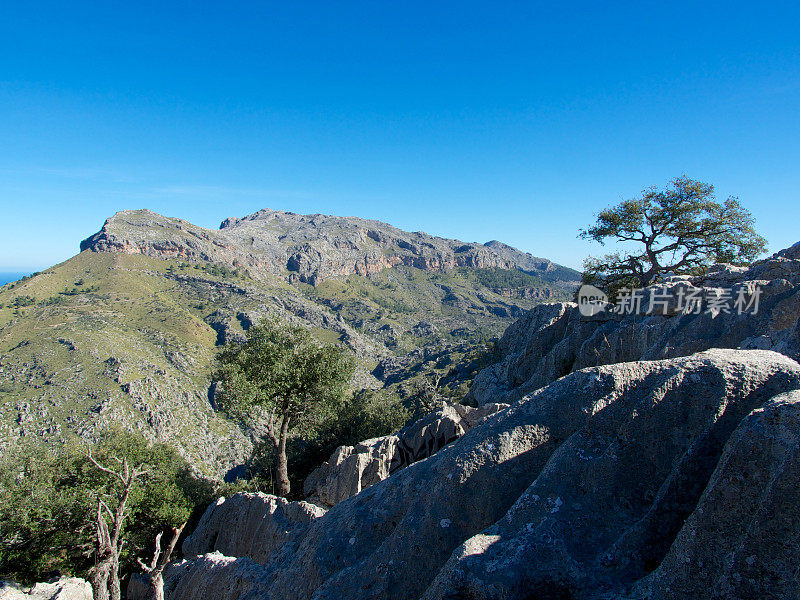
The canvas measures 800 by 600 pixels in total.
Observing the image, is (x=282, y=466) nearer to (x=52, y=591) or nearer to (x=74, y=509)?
(x=52, y=591)

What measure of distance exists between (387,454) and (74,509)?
58.0ft

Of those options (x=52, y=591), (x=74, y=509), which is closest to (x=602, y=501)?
(x=52, y=591)

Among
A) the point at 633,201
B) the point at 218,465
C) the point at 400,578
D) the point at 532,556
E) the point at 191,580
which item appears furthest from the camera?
the point at 218,465

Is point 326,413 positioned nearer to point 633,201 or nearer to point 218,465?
point 633,201

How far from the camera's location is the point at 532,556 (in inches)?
189

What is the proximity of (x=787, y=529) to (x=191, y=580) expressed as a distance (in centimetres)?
1575

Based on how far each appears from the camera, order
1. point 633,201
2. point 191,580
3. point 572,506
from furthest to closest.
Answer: point 633,201 < point 191,580 < point 572,506

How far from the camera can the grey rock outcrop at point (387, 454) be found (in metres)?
20.3

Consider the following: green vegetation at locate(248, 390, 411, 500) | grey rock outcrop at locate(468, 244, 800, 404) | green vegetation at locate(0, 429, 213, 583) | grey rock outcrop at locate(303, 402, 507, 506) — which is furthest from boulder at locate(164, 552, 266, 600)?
grey rock outcrop at locate(468, 244, 800, 404)

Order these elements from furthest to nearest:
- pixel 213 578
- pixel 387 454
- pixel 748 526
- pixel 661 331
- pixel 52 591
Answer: pixel 387 454, pixel 661 331, pixel 52 591, pixel 213 578, pixel 748 526

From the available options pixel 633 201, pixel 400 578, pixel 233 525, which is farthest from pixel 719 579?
pixel 633 201

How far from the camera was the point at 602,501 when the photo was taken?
541cm

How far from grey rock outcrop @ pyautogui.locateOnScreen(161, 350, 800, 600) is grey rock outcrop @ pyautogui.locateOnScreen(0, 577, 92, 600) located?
13379 millimetres

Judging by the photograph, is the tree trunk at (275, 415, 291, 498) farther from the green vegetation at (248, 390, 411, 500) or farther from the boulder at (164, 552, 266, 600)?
the boulder at (164, 552, 266, 600)
